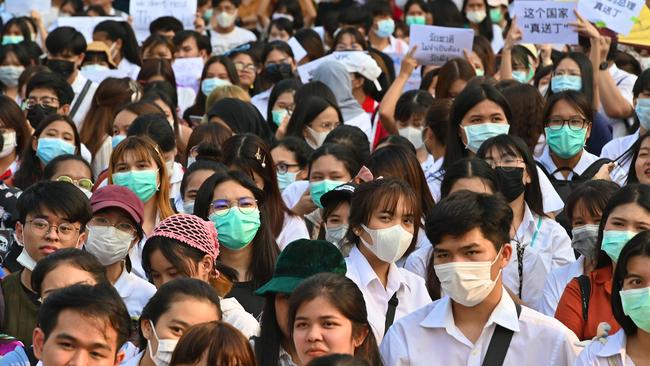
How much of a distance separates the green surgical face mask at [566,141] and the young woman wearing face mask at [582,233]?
197 cm

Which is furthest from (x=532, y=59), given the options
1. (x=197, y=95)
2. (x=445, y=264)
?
(x=445, y=264)

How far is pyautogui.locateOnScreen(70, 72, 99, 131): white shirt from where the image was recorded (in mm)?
14094

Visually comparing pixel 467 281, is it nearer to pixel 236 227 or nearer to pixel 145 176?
pixel 236 227

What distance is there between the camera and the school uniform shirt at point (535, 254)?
884 cm

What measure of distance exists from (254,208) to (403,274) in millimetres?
1205

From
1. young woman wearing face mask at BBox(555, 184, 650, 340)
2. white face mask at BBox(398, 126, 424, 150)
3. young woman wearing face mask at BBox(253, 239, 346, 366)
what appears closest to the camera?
young woman wearing face mask at BBox(253, 239, 346, 366)

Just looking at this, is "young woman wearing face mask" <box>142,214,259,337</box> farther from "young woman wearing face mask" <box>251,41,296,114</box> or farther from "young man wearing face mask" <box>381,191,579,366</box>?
"young woman wearing face mask" <box>251,41,296,114</box>

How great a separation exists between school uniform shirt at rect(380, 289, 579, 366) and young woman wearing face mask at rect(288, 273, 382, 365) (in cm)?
13

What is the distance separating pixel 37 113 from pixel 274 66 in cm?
315

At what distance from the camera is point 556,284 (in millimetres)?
8438

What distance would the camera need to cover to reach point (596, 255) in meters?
8.12

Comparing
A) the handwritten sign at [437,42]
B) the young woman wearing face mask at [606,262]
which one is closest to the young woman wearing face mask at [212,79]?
the handwritten sign at [437,42]

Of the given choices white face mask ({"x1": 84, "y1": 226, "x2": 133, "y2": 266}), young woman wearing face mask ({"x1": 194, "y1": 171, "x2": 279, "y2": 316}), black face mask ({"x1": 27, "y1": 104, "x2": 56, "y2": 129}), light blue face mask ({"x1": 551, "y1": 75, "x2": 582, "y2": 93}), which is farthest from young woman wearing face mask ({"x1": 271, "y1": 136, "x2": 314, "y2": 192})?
black face mask ({"x1": 27, "y1": 104, "x2": 56, "y2": 129})

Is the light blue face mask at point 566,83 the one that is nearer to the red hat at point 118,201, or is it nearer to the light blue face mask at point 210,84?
the light blue face mask at point 210,84
